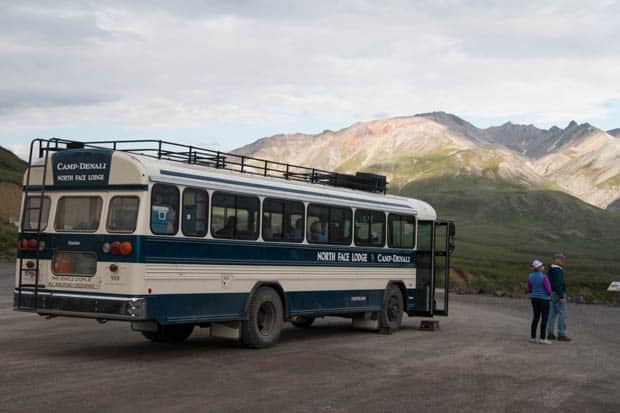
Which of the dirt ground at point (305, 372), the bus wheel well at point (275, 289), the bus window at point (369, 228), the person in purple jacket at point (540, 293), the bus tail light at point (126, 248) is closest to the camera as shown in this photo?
the dirt ground at point (305, 372)

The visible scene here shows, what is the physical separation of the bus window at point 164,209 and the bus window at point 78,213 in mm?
886

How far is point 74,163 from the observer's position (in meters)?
13.8

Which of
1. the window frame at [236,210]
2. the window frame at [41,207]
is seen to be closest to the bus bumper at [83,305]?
the window frame at [41,207]

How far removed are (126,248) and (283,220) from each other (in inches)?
153

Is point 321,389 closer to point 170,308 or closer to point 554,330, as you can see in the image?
point 170,308

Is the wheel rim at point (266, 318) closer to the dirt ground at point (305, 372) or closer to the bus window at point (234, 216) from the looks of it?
the dirt ground at point (305, 372)

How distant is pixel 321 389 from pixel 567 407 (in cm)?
300

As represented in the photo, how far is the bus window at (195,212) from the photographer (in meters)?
13.8

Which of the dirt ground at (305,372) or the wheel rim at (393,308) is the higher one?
the wheel rim at (393,308)

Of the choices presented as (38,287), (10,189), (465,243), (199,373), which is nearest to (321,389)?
(199,373)

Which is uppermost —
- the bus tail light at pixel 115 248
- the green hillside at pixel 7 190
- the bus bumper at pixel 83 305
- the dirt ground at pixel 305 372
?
the green hillside at pixel 7 190

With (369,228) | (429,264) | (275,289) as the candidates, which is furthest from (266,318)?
(429,264)

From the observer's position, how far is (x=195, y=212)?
46.1ft

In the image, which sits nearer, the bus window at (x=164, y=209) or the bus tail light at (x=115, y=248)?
the bus tail light at (x=115, y=248)
